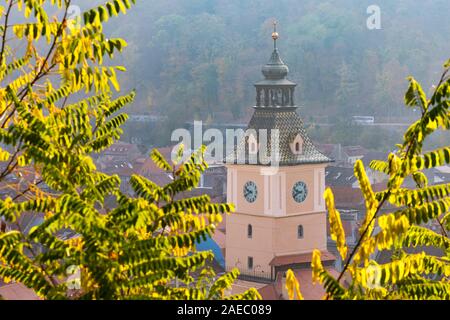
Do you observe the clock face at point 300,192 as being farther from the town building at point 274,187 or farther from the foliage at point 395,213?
the foliage at point 395,213

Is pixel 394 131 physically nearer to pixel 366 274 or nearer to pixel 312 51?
pixel 312 51

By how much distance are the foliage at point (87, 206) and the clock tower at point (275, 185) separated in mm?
31507

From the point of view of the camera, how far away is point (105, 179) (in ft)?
Result: 16.5

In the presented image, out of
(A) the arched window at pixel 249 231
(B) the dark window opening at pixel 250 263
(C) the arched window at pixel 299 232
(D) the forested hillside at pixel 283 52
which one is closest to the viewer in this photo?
(B) the dark window opening at pixel 250 263

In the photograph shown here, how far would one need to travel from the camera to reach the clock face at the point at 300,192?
38.2 meters

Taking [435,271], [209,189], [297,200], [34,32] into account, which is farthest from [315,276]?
[209,189]

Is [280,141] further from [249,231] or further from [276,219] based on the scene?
[249,231]

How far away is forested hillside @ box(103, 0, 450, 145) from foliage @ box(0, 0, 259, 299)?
5929cm

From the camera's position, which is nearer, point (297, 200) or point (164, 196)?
point (164, 196)

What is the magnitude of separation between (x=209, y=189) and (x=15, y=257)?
4261cm

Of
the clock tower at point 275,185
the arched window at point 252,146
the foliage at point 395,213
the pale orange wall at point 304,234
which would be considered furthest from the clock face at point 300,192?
the foliage at point 395,213

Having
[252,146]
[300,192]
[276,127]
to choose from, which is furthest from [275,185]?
[276,127]

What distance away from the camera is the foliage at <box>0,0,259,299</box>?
178 inches

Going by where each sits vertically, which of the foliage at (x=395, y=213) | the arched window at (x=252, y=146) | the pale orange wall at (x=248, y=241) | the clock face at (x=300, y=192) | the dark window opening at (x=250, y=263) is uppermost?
the arched window at (x=252, y=146)
